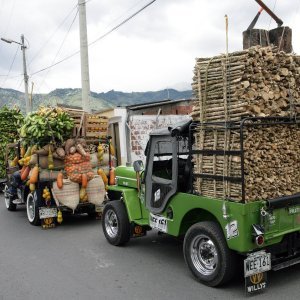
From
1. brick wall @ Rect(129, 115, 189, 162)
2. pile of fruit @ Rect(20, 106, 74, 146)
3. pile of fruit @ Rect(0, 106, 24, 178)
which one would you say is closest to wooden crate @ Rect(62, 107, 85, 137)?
pile of fruit @ Rect(20, 106, 74, 146)

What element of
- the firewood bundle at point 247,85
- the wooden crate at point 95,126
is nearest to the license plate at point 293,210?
the firewood bundle at point 247,85

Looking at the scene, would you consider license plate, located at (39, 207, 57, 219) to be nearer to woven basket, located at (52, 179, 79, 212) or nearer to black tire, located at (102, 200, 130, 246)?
woven basket, located at (52, 179, 79, 212)

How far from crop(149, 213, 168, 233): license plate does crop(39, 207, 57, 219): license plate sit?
3.52 m

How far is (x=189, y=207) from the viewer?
5.36 m

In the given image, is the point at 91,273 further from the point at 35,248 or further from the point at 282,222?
the point at 282,222

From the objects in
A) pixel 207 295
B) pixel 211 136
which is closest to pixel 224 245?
pixel 207 295

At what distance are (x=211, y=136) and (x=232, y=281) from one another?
1916 millimetres

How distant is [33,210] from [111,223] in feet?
9.66

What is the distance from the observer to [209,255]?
516 centimetres

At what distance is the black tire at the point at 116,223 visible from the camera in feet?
23.0

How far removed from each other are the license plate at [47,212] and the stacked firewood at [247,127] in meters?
4.75

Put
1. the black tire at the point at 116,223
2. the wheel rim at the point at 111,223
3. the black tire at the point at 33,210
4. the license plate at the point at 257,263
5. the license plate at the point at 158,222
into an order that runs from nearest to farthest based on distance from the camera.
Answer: the license plate at the point at 257,263
the license plate at the point at 158,222
the black tire at the point at 116,223
the wheel rim at the point at 111,223
the black tire at the point at 33,210

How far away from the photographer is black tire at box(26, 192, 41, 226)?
922cm

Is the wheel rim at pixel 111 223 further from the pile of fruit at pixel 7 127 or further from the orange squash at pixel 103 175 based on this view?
the pile of fruit at pixel 7 127
